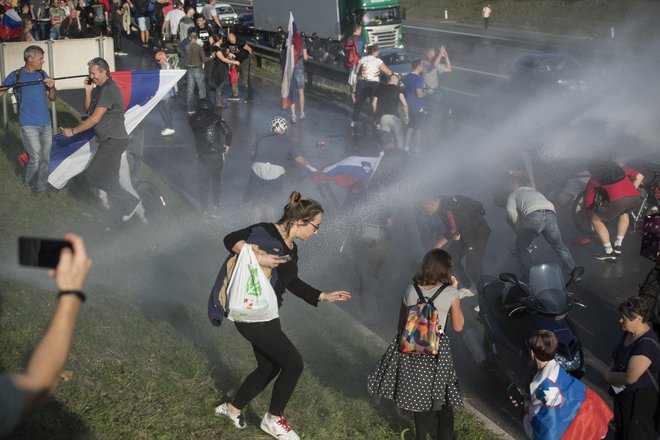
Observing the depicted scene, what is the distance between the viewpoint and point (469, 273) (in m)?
10.4

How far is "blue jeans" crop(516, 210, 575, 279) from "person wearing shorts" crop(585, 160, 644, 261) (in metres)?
1.21

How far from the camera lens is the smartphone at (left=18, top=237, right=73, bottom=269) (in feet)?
10.5

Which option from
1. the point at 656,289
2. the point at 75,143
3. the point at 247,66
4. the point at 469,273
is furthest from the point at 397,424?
the point at 247,66

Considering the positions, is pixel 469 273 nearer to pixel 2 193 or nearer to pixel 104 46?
pixel 2 193

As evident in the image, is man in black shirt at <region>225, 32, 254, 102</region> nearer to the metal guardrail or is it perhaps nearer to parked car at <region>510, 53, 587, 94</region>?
the metal guardrail

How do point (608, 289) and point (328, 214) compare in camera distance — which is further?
point (328, 214)

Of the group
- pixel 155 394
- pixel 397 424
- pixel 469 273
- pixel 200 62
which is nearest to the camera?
pixel 155 394

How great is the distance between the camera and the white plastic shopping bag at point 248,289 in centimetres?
586

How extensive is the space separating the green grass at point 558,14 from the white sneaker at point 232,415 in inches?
1548

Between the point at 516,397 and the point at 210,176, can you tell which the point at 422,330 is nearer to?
the point at 516,397

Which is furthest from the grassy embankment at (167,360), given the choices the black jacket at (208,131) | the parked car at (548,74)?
the parked car at (548,74)

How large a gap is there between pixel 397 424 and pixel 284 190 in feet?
16.3

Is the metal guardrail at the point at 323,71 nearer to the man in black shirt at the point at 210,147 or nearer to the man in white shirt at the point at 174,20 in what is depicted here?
the man in white shirt at the point at 174,20

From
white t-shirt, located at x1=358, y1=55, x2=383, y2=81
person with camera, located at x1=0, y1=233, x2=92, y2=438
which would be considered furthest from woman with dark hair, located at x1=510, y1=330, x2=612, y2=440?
white t-shirt, located at x1=358, y1=55, x2=383, y2=81
